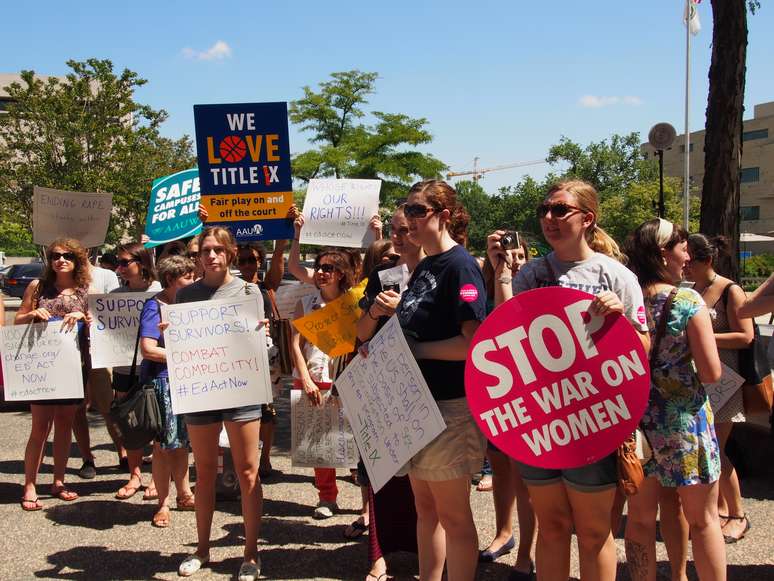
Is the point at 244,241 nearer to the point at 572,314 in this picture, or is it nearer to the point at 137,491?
the point at 137,491

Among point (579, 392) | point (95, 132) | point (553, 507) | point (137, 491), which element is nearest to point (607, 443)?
point (579, 392)

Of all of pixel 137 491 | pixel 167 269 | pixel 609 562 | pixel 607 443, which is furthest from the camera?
pixel 137 491

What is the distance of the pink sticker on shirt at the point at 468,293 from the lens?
308 cm

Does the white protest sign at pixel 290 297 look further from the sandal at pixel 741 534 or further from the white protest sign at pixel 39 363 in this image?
the sandal at pixel 741 534

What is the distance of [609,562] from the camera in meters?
2.95

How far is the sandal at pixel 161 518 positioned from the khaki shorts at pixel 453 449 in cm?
267

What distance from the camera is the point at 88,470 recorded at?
6.46 meters

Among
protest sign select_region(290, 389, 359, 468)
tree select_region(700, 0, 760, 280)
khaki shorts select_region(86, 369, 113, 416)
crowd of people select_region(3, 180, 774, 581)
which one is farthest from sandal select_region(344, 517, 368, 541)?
tree select_region(700, 0, 760, 280)

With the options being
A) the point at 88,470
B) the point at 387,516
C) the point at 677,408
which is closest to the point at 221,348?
the point at 387,516

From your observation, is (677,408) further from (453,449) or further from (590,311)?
(453,449)

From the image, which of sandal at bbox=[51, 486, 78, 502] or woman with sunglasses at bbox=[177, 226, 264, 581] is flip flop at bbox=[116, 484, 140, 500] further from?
woman with sunglasses at bbox=[177, 226, 264, 581]

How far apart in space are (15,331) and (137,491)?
1.55 metres

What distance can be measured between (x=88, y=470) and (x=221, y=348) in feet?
9.81

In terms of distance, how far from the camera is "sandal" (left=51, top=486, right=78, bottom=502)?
226 inches
